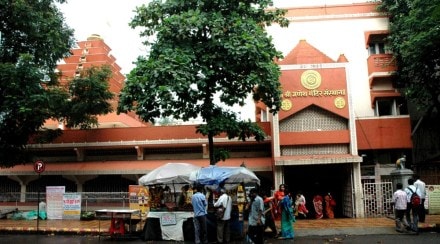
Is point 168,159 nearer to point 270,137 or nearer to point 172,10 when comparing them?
point 270,137

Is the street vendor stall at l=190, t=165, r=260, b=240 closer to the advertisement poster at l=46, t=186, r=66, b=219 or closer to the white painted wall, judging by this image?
the advertisement poster at l=46, t=186, r=66, b=219

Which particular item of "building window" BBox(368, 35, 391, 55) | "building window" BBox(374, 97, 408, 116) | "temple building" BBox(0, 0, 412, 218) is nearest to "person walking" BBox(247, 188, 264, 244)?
"temple building" BBox(0, 0, 412, 218)

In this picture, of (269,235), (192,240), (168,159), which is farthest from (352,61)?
(192,240)

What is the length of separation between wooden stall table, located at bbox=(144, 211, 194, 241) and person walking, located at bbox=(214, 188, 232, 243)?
1.14 m

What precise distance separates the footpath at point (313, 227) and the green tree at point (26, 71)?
4.07 m

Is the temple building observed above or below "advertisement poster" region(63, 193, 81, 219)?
above

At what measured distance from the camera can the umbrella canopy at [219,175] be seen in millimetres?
12453

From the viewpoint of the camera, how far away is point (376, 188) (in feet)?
59.4

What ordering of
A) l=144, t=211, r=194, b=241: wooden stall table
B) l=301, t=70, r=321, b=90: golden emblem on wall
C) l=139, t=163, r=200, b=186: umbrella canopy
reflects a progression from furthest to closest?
l=301, t=70, r=321, b=90: golden emblem on wall, l=139, t=163, r=200, b=186: umbrella canopy, l=144, t=211, r=194, b=241: wooden stall table

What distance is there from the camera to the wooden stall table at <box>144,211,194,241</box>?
12.9m

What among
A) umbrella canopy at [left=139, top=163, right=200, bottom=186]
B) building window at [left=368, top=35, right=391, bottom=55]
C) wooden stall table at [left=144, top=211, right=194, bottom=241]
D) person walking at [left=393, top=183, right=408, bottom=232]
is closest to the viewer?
wooden stall table at [left=144, top=211, right=194, bottom=241]

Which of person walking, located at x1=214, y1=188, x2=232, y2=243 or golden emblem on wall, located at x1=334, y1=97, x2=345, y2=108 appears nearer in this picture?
Answer: person walking, located at x1=214, y1=188, x2=232, y2=243

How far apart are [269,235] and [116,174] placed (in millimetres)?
10211

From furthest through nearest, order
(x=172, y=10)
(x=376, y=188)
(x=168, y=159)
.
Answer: (x=168, y=159), (x=376, y=188), (x=172, y=10)
